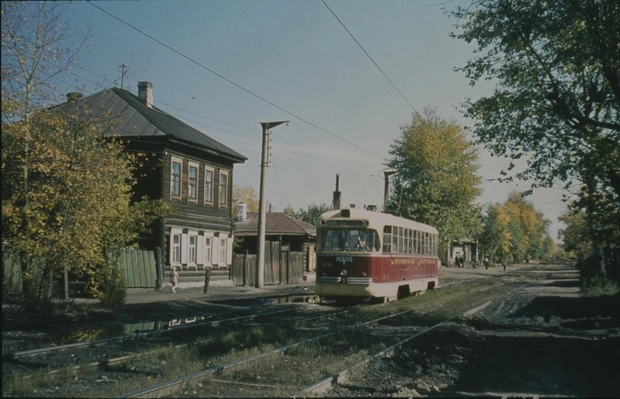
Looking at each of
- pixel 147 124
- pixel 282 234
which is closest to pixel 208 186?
pixel 147 124

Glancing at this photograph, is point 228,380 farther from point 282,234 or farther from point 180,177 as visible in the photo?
point 282,234

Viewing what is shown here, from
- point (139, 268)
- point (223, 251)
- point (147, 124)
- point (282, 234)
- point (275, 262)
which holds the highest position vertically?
point (147, 124)

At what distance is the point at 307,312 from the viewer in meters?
19.0

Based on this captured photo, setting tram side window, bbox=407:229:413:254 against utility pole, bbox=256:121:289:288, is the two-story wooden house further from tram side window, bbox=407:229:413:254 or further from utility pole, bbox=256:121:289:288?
tram side window, bbox=407:229:413:254

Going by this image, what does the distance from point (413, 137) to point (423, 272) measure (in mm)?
29827

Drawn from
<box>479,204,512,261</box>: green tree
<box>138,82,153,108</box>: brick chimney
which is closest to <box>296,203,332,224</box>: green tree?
<box>479,204,512,261</box>: green tree

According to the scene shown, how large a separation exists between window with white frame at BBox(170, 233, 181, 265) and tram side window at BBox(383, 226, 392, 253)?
13.1 metres

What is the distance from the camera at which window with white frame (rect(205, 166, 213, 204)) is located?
33.2 meters

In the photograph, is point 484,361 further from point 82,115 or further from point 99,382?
→ point 82,115

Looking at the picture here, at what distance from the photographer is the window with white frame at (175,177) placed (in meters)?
29.8

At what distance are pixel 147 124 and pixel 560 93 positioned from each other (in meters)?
20.6

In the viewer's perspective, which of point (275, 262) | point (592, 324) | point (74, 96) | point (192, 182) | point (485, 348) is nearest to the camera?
point (485, 348)

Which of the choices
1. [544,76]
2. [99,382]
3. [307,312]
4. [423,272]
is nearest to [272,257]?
[423,272]

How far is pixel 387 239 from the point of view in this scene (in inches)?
799
